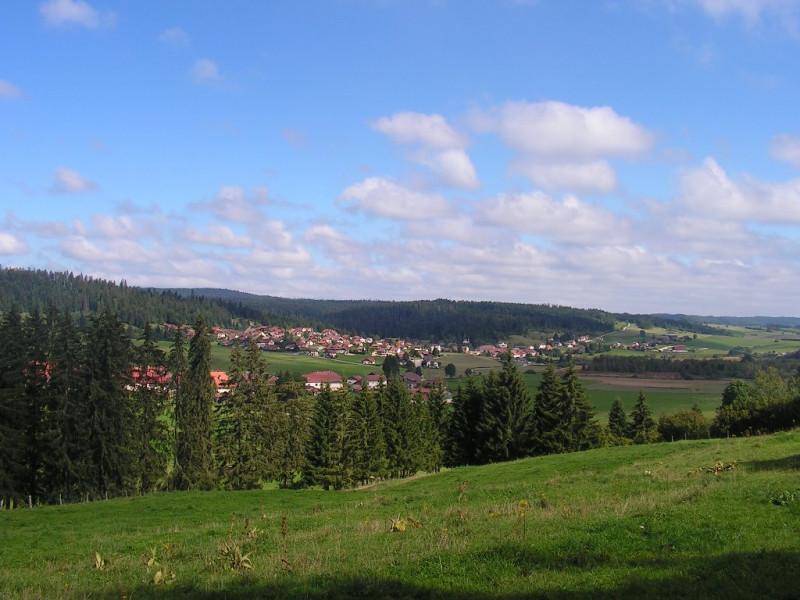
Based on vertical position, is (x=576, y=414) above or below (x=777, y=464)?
below

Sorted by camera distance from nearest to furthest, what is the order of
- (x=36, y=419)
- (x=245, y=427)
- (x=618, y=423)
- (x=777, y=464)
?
(x=777, y=464) < (x=36, y=419) < (x=245, y=427) < (x=618, y=423)

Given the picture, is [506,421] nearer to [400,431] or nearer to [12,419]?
[400,431]

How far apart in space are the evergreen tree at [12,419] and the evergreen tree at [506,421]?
123 feet

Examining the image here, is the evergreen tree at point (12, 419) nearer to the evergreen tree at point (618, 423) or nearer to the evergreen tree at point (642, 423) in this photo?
the evergreen tree at point (642, 423)

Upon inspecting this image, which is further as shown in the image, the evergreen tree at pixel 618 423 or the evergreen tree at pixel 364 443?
the evergreen tree at pixel 618 423

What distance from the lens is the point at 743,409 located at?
196ft

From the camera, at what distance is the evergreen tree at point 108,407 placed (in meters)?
37.4

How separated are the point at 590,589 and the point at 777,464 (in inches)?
591

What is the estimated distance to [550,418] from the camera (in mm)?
53938

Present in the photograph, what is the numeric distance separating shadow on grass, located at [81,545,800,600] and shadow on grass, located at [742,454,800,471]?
36.0 feet

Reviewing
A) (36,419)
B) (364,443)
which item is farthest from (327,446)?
(36,419)

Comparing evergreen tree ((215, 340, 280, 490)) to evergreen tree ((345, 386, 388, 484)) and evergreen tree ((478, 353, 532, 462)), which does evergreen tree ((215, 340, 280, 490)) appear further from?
evergreen tree ((478, 353, 532, 462))

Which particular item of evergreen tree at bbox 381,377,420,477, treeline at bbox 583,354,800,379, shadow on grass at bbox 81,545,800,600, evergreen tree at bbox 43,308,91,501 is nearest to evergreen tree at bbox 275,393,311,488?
evergreen tree at bbox 381,377,420,477

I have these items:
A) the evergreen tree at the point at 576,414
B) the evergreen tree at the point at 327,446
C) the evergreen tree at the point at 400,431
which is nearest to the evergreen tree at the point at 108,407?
the evergreen tree at the point at 327,446
